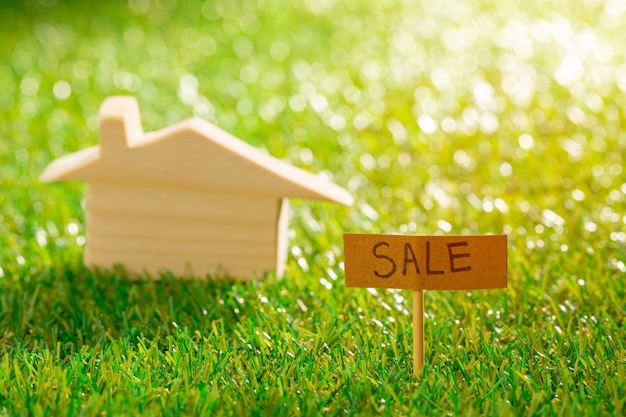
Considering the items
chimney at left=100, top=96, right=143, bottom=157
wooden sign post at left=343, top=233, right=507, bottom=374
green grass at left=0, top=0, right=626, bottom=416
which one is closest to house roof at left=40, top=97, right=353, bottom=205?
chimney at left=100, top=96, right=143, bottom=157

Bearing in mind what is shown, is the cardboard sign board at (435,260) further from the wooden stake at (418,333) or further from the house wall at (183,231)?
the house wall at (183,231)

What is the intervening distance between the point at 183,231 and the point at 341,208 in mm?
782

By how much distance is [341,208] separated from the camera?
321 cm

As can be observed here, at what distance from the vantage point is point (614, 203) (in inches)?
123

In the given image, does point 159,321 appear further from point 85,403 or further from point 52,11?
point 52,11

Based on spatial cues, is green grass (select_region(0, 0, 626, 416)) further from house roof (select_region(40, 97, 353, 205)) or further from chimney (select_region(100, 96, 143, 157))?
chimney (select_region(100, 96, 143, 157))

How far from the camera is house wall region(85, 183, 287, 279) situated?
8.32 feet

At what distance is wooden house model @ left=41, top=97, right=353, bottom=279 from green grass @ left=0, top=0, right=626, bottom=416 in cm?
8

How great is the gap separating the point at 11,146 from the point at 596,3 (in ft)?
14.1

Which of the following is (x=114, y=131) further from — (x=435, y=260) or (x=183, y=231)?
(x=435, y=260)

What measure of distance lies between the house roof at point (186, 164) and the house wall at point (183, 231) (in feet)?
0.13

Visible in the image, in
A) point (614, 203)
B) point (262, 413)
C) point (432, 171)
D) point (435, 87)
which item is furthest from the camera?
point (435, 87)

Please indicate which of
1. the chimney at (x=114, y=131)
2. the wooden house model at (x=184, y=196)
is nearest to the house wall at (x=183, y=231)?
the wooden house model at (x=184, y=196)

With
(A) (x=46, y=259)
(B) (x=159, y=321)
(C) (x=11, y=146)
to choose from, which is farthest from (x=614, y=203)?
(C) (x=11, y=146)
